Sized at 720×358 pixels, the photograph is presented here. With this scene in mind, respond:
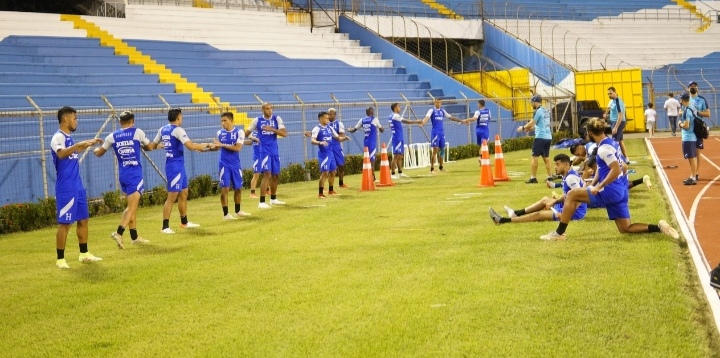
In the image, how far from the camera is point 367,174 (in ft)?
66.1

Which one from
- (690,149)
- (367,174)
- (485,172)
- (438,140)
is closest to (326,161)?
(367,174)

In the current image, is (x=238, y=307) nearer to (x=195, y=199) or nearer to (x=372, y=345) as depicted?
(x=372, y=345)

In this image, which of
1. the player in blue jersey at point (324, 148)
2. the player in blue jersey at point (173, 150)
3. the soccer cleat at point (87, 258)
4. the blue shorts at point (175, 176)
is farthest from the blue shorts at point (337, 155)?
the soccer cleat at point (87, 258)

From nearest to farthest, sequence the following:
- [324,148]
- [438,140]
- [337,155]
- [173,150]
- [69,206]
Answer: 1. [69,206]
2. [173,150]
3. [324,148]
4. [337,155]
5. [438,140]

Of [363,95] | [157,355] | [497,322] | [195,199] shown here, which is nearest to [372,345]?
[497,322]

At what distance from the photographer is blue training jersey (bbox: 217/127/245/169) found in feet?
51.5

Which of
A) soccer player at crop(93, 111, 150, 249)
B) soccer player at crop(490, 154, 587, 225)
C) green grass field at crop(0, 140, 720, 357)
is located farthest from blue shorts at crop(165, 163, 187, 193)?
soccer player at crop(490, 154, 587, 225)

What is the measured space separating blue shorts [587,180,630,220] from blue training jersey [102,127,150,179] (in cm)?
640

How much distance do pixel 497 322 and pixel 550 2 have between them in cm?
4954

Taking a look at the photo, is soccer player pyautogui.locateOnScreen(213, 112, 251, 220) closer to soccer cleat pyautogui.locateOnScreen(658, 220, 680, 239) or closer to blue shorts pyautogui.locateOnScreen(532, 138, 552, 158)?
blue shorts pyautogui.locateOnScreen(532, 138, 552, 158)

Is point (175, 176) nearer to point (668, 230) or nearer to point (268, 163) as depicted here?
point (268, 163)

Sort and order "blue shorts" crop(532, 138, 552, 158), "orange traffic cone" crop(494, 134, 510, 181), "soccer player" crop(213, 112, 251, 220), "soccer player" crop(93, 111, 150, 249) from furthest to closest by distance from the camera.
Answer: "orange traffic cone" crop(494, 134, 510, 181)
"blue shorts" crop(532, 138, 552, 158)
"soccer player" crop(213, 112, 251, 220)
"soccer player" crop(93, 111, 150, 249)

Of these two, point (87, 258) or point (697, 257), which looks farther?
point (87, 258)

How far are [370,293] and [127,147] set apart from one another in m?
5.77
